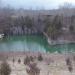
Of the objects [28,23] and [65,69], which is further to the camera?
[28,23]

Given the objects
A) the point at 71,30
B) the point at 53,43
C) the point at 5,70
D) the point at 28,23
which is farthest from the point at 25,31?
the point at 5,70

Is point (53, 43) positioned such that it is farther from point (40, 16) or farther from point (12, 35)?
point (40, 16)

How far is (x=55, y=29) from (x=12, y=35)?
6386mm

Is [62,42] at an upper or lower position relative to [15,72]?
lower

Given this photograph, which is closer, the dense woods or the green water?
the green water

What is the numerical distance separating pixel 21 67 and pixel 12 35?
61.8ft

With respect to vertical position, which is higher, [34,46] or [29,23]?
[34,46]

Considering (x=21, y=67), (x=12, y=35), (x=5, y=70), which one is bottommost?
(x=12, y=35)

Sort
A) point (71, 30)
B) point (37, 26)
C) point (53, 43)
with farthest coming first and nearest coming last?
1. point (37, 26)
2. point (71, 30)
3. point (53, 43)

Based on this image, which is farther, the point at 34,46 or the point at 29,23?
the point at 29,23

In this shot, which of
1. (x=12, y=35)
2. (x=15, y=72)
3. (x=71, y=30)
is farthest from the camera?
(x=12, y=35)

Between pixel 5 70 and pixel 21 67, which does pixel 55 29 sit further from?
pixel 5 70

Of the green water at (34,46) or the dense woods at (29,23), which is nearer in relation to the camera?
the green water at (34,46)

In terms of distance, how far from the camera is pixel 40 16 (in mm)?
32125
